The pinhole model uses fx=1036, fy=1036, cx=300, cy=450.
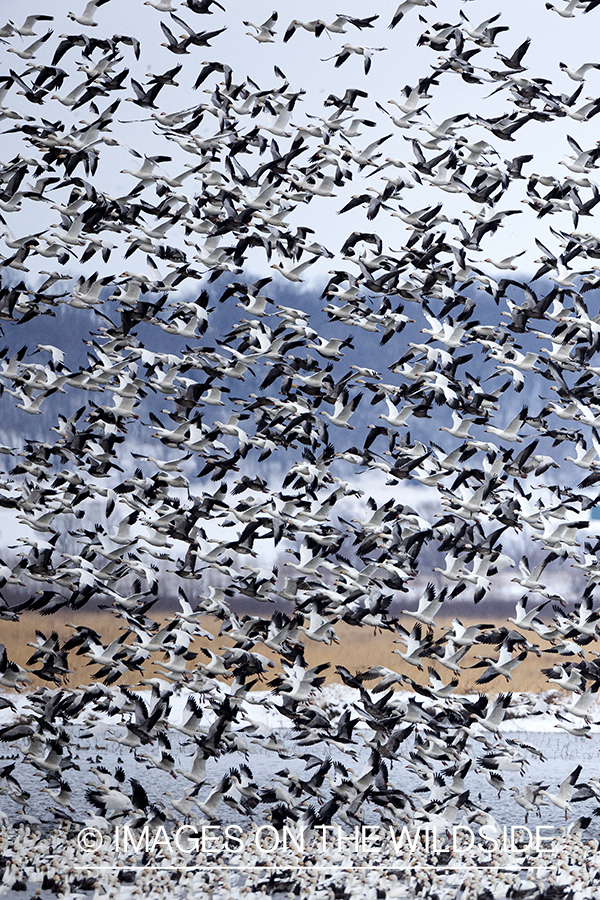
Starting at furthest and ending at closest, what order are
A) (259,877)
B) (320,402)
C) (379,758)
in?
(320,402) → (379,758) → (259,877)

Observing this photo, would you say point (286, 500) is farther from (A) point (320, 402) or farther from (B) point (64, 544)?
(B) point (64, 544)

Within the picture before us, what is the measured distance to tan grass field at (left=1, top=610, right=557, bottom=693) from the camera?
5445 mm

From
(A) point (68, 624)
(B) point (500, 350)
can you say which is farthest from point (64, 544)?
(B) point (500, 350)

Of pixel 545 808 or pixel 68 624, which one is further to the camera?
pixel 68 624

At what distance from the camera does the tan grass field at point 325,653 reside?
5.45 metres

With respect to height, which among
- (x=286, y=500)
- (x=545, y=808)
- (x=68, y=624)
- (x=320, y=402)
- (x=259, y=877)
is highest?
(x=320, y=402)

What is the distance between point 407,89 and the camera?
18.1ft

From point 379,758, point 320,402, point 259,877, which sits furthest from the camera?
point 320,402

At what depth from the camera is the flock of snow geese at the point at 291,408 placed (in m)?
5.33

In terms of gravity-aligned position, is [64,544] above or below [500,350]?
below

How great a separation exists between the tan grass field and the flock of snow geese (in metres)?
0.03

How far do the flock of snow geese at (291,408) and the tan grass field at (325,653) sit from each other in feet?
0.10

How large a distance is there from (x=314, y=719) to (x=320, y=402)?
163 centimetres

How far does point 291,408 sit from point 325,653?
132 centimetres
